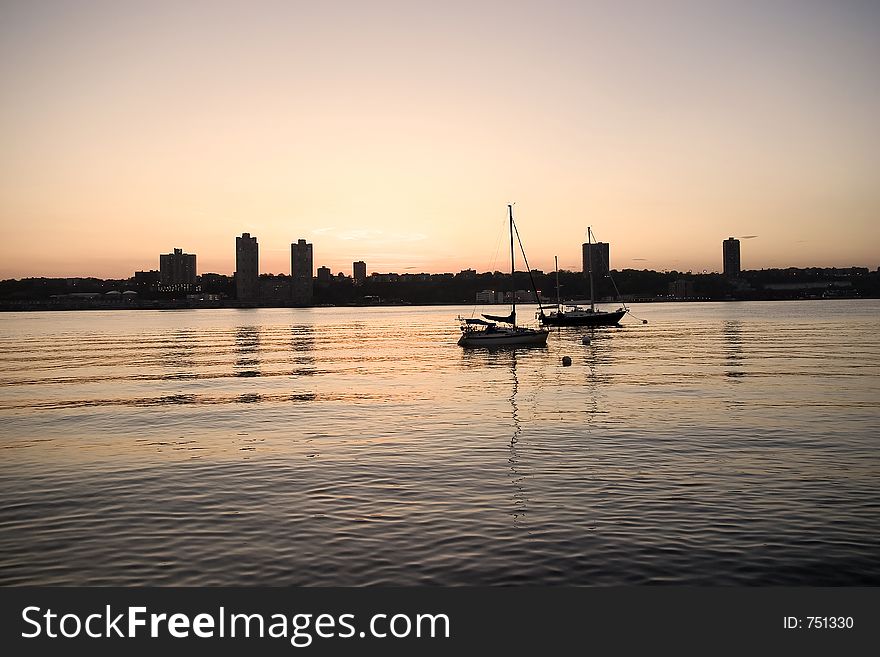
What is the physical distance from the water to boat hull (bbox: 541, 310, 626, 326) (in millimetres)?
86978

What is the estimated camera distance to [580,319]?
456 ft

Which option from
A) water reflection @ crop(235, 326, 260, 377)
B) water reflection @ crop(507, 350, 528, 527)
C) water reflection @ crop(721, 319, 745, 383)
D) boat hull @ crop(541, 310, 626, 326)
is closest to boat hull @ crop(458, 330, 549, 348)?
water reflection @ crop(721, 319, 745, 383)

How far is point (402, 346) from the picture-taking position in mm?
100938

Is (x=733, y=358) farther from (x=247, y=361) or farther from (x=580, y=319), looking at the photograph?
(x=580, y=319)

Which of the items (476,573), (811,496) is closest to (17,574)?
(476,573)

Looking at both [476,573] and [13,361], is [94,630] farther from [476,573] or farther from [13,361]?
[13,361]

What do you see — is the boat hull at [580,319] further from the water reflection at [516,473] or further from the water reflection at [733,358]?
the water reflection at [516,473]

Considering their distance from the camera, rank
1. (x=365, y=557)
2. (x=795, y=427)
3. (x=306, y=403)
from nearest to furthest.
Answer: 1. (x=365, y=557)
2. (x=795, y=427)
3. (x=306, y=403)

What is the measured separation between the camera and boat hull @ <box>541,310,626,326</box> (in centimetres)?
13588

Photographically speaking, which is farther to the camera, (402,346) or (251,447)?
(402,346)

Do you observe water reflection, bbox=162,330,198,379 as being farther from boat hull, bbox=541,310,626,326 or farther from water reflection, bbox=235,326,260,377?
boat hull, bbox=541,310,626,326

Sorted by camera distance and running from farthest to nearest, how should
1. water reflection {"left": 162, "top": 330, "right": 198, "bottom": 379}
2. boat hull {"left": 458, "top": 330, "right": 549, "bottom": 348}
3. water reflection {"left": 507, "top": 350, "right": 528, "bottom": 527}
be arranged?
boat hull {"left": 458, "top": 330, "right": 549, "bottom": 348}, water reflection {"left": 162, "top": 330, "right": 198, "bottom": 379}, water reflection {"left": 507, "top": 350, "right": 528, "bottom": 527}

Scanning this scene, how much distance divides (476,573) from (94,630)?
612cm

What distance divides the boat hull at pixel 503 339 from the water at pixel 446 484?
124 ft
